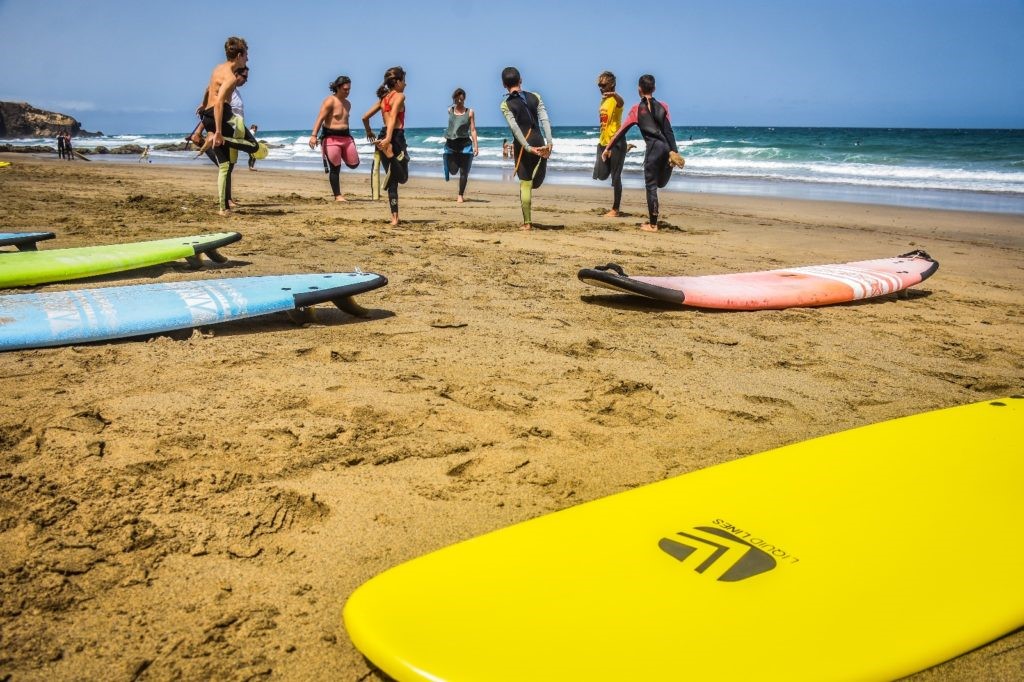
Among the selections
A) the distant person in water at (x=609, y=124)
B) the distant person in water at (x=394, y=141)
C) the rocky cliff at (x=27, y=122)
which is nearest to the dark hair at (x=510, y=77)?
the distant person in water at (x=394, y=141)

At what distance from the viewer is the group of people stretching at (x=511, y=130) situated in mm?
6750

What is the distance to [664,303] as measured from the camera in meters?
4.22

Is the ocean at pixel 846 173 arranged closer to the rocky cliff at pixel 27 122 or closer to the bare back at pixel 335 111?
the bare back at pixel 335 111

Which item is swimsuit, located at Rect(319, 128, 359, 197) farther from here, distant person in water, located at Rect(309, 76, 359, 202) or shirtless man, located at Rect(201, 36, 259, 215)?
shirtless man, located at Rect(201, 36, 259, 215)

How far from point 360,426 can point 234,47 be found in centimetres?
546

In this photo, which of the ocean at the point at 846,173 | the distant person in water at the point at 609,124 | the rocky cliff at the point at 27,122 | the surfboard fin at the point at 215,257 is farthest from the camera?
the rocky cliff at the point at 27,122

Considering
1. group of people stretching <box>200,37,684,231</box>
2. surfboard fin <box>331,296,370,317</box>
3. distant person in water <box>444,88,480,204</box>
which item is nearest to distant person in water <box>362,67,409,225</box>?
group of people stretching <box>200,37,684,231</box>

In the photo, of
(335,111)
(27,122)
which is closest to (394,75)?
(335,111)

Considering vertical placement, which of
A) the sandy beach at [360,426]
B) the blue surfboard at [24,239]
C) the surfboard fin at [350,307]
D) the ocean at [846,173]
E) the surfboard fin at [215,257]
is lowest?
the sandy beach at [360,426]

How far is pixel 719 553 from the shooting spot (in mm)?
1603

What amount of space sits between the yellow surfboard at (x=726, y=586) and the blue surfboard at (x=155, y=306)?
2.18 meters

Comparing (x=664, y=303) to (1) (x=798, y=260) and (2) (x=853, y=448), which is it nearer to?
(2) (x=853, y=448)

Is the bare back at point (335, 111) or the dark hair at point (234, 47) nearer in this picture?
the dark hair at point (234, 47)

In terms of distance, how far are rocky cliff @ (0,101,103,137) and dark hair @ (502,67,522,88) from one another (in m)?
57.7
